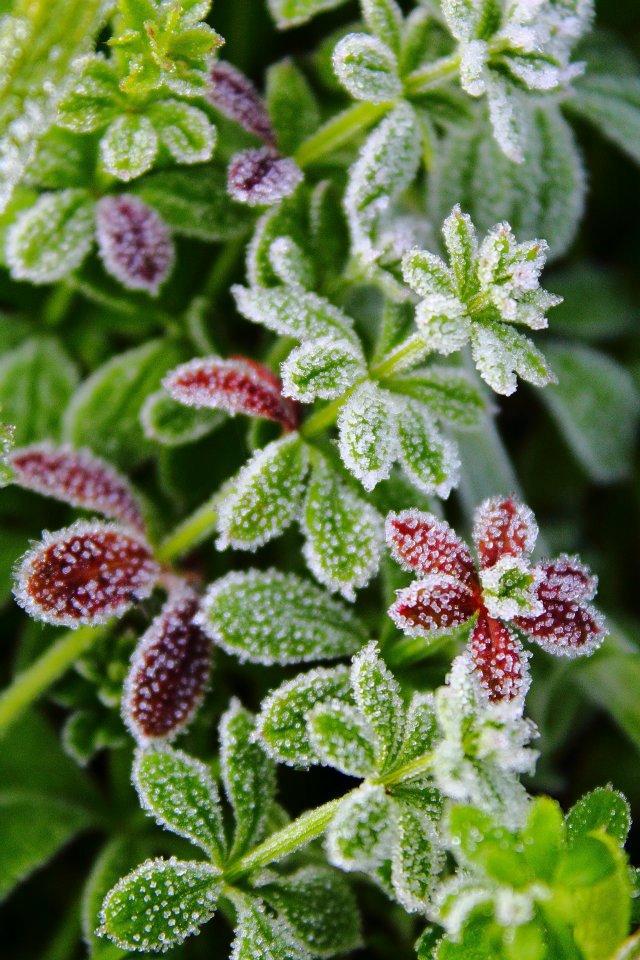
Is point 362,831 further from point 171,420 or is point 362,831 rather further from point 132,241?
point 132,241

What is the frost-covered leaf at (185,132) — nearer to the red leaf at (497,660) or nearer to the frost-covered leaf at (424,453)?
the frost-covered leaf at (424,453)

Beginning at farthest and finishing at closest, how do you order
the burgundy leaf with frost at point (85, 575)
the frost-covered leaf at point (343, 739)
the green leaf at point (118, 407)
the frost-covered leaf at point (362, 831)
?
1. the green leaf at point (118, 407)
2. the burgundy leaf with frost at point (85, 575)
3. the frost-covered leaf at point (343, 739)
4. the frost-covered leaf at point (362, 831)

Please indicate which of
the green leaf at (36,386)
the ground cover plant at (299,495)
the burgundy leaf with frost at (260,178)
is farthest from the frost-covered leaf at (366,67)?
the green leaf at (36,386)

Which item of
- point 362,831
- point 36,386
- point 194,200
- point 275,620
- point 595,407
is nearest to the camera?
point 362,831

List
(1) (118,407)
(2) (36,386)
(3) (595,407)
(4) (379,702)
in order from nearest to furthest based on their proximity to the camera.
A: (4) (379,702) → (1) (118,407) → (2) (36,386) → (3) (595,407)

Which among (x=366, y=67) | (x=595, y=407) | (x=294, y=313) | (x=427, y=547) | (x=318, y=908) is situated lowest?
(x=595, y=407)

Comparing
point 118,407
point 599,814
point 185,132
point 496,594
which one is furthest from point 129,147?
point 599,814

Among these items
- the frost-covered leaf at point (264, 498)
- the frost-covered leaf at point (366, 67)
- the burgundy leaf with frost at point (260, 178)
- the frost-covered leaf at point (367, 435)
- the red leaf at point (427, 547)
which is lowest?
the red leaf at point (427, 547)

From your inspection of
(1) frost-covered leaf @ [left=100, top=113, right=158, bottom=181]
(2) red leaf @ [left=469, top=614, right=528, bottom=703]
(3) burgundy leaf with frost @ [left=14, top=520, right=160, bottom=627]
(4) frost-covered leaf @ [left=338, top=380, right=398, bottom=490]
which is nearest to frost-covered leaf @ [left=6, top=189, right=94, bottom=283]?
(1) frost-covered leaf @ [left=100, top=113, right=158, bottom=181]
